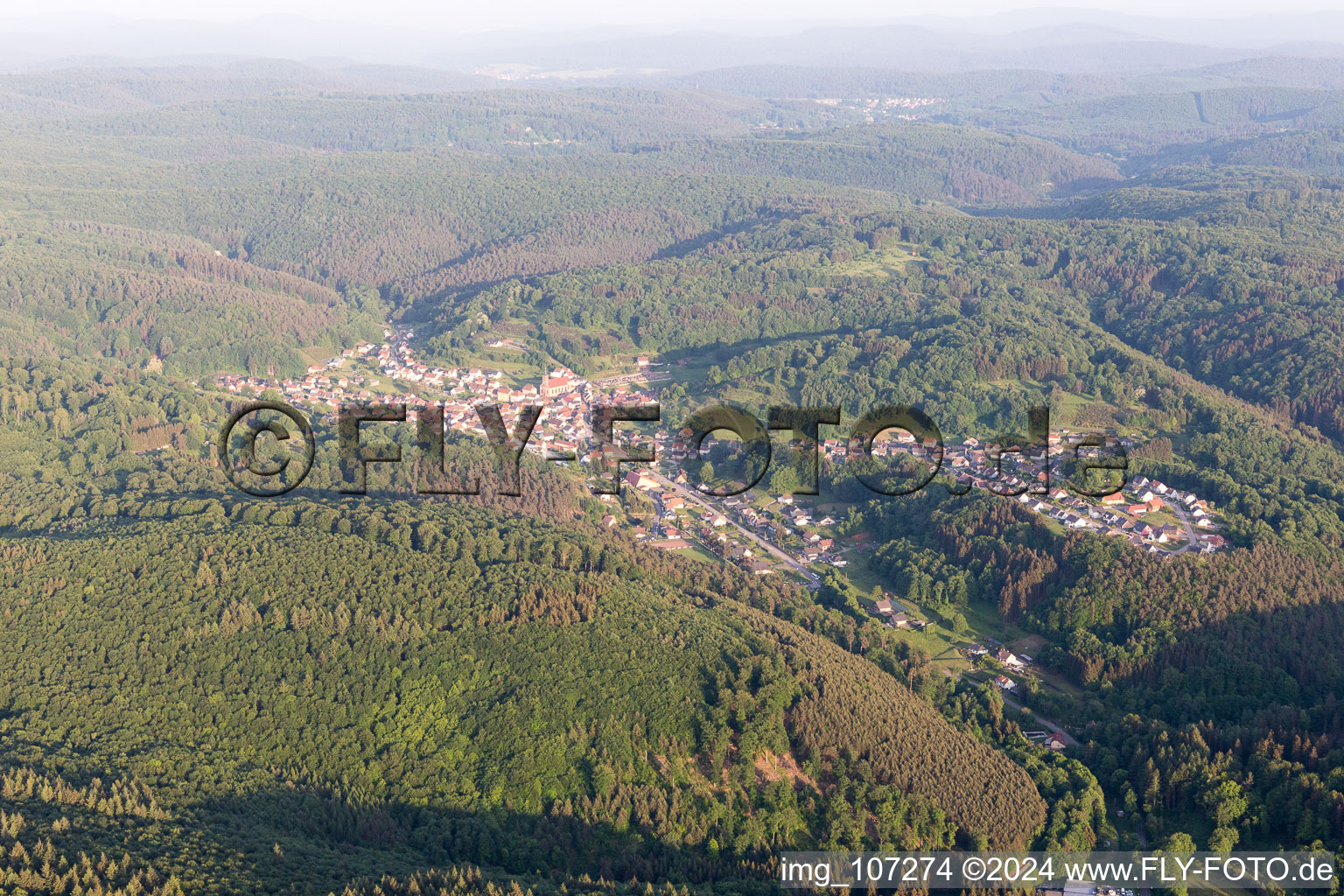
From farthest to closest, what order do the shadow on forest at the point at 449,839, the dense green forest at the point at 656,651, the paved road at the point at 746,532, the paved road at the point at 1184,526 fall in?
the paved road at the point at 746,532 < the paved road at the point at 1184,526 < the dense green forest at the point at 656,651 < the shadow on forest at the point at 449,839

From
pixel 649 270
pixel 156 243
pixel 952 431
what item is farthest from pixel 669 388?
pixel 156 243

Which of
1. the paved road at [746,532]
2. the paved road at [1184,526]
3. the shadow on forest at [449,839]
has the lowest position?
the paved road at [746,532]

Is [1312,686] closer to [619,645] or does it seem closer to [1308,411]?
[619,645]

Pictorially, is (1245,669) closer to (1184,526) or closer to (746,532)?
(1184,526)

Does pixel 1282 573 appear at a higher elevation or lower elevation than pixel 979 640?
higher

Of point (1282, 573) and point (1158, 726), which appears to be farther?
point (1282, 573)

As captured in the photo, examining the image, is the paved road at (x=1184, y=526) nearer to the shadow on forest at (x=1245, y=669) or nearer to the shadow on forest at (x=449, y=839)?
the shadow on forest at (x=1245, y=669)

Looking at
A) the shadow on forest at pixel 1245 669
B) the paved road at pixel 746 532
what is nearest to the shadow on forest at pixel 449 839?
the shadow on forest at pixel 1245 669

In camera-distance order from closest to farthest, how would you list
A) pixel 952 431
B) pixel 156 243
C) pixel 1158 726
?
1. pixel 1158 726
2. pixel 952 431
3. pixel 156 243
